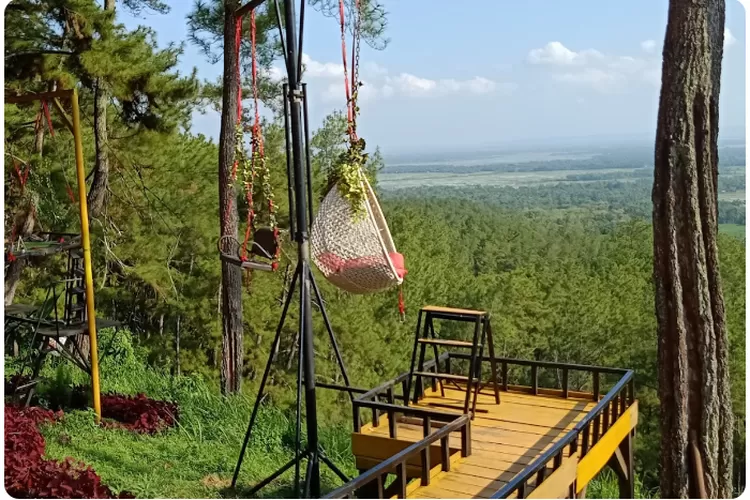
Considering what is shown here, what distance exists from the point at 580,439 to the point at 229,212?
344 cm

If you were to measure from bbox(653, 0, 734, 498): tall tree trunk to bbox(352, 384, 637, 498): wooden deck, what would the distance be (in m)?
0.32

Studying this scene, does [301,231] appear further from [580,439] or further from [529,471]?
[580,439]

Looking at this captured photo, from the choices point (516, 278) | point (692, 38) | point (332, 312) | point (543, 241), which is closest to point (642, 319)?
point (516, 278)

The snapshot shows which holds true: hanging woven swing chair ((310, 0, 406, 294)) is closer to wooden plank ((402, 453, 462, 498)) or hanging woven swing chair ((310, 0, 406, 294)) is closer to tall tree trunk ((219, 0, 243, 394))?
wooden plank ((402, 453, 462, 498))

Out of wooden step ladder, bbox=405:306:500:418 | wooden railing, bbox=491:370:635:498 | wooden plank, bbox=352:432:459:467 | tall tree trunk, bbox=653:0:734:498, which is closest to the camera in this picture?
wooden railing, bbox=491:370:635:498

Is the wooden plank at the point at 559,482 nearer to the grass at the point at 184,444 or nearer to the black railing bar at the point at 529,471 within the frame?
the black railing bar at the point at 529,471

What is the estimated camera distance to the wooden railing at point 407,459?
7.90ft

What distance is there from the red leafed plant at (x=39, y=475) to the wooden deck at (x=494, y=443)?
4.00 ft

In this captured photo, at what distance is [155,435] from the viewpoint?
15.8 feet

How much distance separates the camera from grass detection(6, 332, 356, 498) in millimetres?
4094

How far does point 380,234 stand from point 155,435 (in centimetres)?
244

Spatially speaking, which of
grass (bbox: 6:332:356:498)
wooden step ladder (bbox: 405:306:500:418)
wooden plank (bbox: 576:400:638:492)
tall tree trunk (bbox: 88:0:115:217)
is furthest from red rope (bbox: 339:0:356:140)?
tall tree trunk (bbox: 88:0:115:217)

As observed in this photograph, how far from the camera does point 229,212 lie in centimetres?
607

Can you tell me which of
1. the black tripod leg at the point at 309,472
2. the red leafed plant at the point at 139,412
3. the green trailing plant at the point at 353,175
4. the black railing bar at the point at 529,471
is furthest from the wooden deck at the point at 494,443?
the red leafed plant at the point at 139,412
